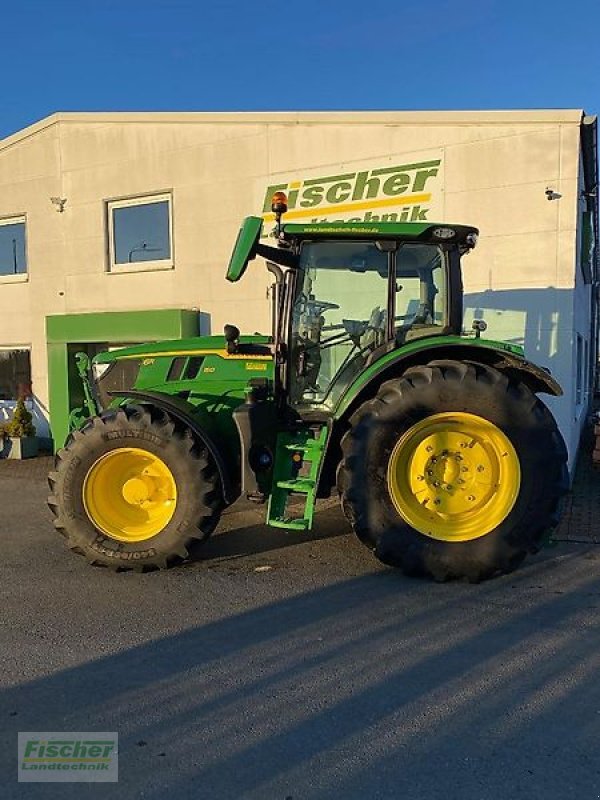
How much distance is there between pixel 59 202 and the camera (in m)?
10.5

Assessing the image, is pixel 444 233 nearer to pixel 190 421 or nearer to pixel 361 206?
pixel 190 421

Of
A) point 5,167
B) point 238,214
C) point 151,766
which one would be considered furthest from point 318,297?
point 5,167

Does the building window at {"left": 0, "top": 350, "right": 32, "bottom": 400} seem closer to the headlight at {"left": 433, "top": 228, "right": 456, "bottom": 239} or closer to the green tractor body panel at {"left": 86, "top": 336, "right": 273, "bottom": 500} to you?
the green tractor body panel at {"left": 86, "top": 336, "right": 273, "bottom": 500}

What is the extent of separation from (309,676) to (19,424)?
29.1 feet

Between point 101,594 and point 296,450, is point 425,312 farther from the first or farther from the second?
point 101,594

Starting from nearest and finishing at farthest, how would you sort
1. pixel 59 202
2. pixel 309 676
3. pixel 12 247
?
pixel 309 676, pixel 59 202, pixel 12 247

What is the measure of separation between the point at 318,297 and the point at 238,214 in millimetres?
4705

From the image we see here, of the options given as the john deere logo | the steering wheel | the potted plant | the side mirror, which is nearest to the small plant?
the potted plant

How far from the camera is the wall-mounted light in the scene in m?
10.5

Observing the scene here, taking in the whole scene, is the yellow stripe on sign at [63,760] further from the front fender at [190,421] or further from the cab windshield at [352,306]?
the cab windshield at [352,306]

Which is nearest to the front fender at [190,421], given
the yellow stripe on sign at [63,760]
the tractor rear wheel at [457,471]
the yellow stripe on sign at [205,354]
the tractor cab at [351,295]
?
the yellow stripe on sign at [205,354]

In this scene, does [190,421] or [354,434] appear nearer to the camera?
[354,434]

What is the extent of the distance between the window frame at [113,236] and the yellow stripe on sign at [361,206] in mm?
1840

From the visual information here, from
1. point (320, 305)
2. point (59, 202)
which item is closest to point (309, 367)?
point (320, 305)
